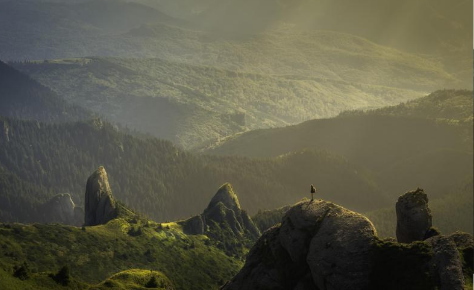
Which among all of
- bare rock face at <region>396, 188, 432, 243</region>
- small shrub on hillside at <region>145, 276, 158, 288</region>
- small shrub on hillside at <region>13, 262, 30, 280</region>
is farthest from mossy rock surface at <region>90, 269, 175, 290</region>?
bare rock face at <region>396, 188, 432, 243</region>

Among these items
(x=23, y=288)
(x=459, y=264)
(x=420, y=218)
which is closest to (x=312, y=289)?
(x=459, y=264)

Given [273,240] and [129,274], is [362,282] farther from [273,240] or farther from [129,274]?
[129,274]

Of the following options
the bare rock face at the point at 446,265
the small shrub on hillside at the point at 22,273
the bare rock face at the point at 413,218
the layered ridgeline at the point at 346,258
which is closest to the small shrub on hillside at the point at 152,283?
the small shrub on hillside at the point at 22,273

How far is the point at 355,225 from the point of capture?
91000 millimetres

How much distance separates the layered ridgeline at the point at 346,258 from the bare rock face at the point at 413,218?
48.1ft

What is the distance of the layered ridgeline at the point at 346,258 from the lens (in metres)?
85.9

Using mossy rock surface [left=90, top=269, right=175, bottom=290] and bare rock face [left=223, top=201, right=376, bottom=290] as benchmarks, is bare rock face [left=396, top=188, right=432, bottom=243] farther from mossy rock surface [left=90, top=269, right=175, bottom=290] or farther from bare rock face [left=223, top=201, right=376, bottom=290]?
mossy rock surface [left=90, top=269, right=175, bottom=290]

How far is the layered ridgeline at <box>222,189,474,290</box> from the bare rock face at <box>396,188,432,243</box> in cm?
1465

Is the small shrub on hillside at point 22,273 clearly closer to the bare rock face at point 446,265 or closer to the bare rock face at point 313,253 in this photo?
the bare rock face at point 313,253

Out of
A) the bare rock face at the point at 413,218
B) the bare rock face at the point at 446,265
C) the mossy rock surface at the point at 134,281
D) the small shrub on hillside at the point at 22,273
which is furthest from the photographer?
the mossy rock surface at the point at 134,281

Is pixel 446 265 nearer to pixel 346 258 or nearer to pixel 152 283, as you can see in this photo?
pixel 346 258

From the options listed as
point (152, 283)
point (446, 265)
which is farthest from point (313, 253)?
point (152, 283)

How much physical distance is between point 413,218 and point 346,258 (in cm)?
2938

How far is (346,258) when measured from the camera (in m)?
88.5
